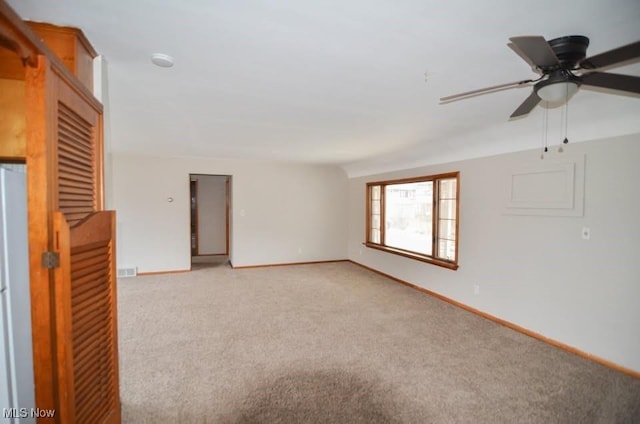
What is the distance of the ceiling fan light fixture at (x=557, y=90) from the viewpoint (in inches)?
60.5

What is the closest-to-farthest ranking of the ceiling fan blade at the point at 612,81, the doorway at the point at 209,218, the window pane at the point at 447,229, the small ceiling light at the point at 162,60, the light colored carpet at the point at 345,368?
the ceiling fan blade at the point at 612,81
the small ceiling light at the point at 162,60
the light colored carpet at the point at 345,368
the window pane at the point at 447,229
the doorway at the point at 209,218

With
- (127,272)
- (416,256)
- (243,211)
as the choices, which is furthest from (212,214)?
(416,256)

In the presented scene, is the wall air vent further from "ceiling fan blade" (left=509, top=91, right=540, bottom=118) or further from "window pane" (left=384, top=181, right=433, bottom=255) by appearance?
"ceiling fan blade" (left=509, top=91, right=540, bottom=118)

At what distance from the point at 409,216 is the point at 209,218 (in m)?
5.27

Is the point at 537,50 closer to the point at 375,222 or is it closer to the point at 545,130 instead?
the point at 545,130

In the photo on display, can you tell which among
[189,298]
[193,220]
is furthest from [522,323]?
[193,220]

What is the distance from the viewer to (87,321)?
1.38m

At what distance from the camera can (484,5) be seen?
4.41 ft

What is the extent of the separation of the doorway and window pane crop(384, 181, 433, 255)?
13.8ft

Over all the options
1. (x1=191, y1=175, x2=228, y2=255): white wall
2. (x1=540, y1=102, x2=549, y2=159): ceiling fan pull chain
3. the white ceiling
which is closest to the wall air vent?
(x1=191, y1=175, x2=228, y2=255): white wall

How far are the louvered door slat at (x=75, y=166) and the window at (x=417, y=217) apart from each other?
13.6ft

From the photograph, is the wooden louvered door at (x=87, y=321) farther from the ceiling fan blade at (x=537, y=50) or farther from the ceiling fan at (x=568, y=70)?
the ceiling fan at (x=568, y=70)

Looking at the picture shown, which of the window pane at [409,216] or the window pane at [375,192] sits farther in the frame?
the window pane at [375,192]

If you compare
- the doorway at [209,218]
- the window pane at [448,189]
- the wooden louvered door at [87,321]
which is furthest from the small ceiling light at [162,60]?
the doorway at [209,218]
